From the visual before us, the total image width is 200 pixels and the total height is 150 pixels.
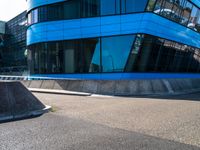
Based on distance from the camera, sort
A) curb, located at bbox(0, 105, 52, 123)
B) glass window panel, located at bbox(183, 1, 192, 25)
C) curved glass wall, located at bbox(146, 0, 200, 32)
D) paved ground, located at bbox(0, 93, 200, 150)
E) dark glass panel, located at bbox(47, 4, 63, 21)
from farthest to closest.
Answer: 1. glass window panel, located at bbox(183, 1, 192, 25)
2. dark glass panel, located at bbox(47, 4, 63, 21)
3. curved glass wall, located at bbox(146, 0, 200, 32)
4. curb, located at bbox(0, 105, 52, 123)
5. paved ground, located at bbox(0, 93, 200, 150)

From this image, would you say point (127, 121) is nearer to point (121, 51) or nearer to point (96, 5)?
point (121, 51)

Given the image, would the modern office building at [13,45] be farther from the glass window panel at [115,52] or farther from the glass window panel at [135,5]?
the glass window panel at [135,5]

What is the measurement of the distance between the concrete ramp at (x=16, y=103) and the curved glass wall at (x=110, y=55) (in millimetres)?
13263

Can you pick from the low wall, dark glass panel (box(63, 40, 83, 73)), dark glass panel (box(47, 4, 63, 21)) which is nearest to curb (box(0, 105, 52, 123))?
the low wall

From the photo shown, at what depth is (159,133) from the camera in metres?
6.97

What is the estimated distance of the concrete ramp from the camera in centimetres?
884

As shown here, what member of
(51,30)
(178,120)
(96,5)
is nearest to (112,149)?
(178,120)

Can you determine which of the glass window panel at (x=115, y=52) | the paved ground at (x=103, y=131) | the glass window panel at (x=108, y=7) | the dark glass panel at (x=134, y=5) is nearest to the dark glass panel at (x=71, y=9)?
the glass window panel at (x=108, y=7)

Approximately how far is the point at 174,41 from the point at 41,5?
44.0ft

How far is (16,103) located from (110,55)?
48.1 ft

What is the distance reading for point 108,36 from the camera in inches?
918

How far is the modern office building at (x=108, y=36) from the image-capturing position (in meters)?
22.4

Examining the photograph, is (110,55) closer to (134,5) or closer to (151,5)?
(134,5)

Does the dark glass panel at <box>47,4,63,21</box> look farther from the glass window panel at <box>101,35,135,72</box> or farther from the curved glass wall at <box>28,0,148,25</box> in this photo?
the glass window panel at <box>101,35,135,72</box>
